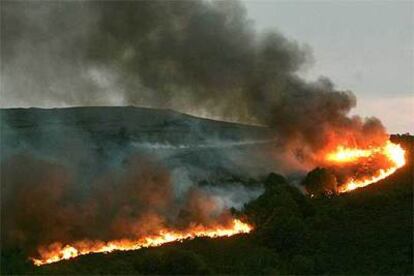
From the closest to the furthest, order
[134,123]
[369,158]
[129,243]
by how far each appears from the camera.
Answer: [129,243] → [134,123] → [369,158]

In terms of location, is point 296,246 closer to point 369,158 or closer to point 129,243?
point 129,243

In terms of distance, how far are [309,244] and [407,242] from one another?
570cm

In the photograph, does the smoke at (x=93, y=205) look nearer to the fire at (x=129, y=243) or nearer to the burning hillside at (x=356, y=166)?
the fire at (x=129, y=243)

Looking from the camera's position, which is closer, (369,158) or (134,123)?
(134,123)

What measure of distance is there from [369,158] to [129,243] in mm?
A: 27573

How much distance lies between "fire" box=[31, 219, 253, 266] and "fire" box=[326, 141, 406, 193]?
14089 mm

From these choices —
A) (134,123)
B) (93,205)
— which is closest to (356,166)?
(134,123)

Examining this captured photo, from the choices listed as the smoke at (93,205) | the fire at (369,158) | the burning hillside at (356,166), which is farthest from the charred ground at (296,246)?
the fire at (369,158)

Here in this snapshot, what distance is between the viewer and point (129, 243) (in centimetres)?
4888

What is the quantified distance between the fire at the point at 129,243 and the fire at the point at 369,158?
1409 centimetres

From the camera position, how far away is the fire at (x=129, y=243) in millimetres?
46719

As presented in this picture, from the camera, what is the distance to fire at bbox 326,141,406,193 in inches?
2427

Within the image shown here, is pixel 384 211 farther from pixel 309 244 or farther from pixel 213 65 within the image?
pixel 213 65

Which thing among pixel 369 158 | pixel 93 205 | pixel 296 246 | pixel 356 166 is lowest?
pixel 296 246
